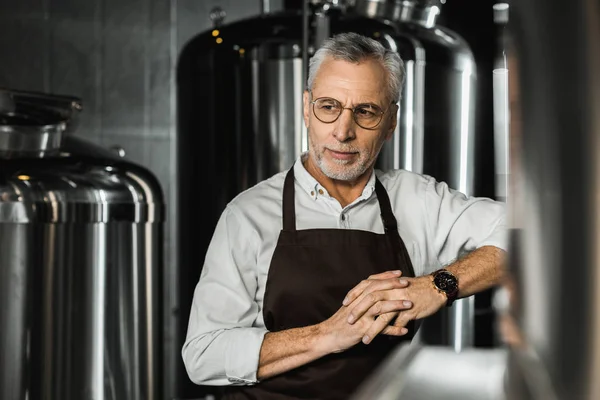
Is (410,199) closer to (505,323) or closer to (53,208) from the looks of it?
(53,208)

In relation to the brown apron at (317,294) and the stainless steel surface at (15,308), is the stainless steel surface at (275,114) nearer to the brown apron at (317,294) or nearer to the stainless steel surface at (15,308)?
the stainless steel surface at (15,308)

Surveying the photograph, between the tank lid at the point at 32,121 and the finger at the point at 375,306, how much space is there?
1.72 metres

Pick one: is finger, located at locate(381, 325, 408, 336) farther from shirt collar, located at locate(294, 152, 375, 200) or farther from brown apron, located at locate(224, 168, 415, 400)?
shirt collar, located at locate(294, 152, 375, 200)

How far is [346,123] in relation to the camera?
75.5 inches

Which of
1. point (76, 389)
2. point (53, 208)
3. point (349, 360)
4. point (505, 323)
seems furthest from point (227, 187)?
point (505, 323)

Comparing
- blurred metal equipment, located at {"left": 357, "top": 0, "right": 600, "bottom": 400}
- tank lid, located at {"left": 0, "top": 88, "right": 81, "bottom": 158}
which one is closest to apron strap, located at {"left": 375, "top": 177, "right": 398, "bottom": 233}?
tank lid, located at {"left": 0, "top": 88, "right": 81, "bottom": 158}

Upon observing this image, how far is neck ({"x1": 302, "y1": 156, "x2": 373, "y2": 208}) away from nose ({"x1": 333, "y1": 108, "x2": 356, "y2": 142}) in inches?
5.2

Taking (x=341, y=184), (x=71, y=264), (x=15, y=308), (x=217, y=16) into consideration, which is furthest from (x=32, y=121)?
(x=341, y=184)

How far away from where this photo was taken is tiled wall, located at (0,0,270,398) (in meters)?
4.06

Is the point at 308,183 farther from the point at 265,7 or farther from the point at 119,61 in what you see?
the point at 119,61

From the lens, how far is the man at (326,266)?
1.83 metres

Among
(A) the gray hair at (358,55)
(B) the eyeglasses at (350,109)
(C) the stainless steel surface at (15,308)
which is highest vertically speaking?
(A) the gray hair at (358,55)

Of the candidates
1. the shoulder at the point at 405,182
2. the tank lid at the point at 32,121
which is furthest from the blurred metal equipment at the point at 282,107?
the shoulder at the point at 405,182

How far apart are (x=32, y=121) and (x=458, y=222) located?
176cm
